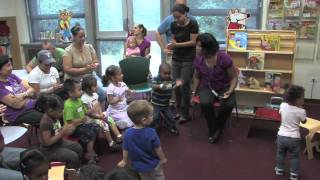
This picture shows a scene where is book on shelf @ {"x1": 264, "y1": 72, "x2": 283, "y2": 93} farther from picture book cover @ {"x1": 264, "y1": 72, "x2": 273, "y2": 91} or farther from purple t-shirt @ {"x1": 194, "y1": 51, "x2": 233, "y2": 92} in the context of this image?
purple t-shirt @ {"x1": 194, "y1": 51, "x2": 233, "y2": 92}

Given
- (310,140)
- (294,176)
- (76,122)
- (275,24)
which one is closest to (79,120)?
(76,122)

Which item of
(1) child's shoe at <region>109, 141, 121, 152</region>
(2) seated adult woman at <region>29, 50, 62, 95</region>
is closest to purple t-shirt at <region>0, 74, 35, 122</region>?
(2) seated adult woman at <region>29, 50, 62, 95</region>

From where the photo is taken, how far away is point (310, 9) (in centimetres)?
475

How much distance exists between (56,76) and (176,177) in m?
1.73

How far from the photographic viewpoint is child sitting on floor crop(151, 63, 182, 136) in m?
3.92

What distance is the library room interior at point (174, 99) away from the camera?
289 centimetres

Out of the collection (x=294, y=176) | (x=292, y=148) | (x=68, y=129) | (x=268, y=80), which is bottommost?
(x=294, y=176)

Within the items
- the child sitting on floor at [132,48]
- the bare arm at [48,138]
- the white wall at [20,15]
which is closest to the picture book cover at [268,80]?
the child sitting on floor at [132,48]

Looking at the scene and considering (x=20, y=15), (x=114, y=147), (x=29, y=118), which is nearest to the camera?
(x=29, y=118)

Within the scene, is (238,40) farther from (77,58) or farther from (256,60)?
(77,58)

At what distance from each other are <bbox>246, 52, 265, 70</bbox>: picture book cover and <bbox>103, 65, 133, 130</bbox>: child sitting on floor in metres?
1.83

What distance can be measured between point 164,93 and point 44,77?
1.31m

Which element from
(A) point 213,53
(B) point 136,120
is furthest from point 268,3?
(B) point 136,120

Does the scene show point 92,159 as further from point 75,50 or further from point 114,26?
point 114,26
